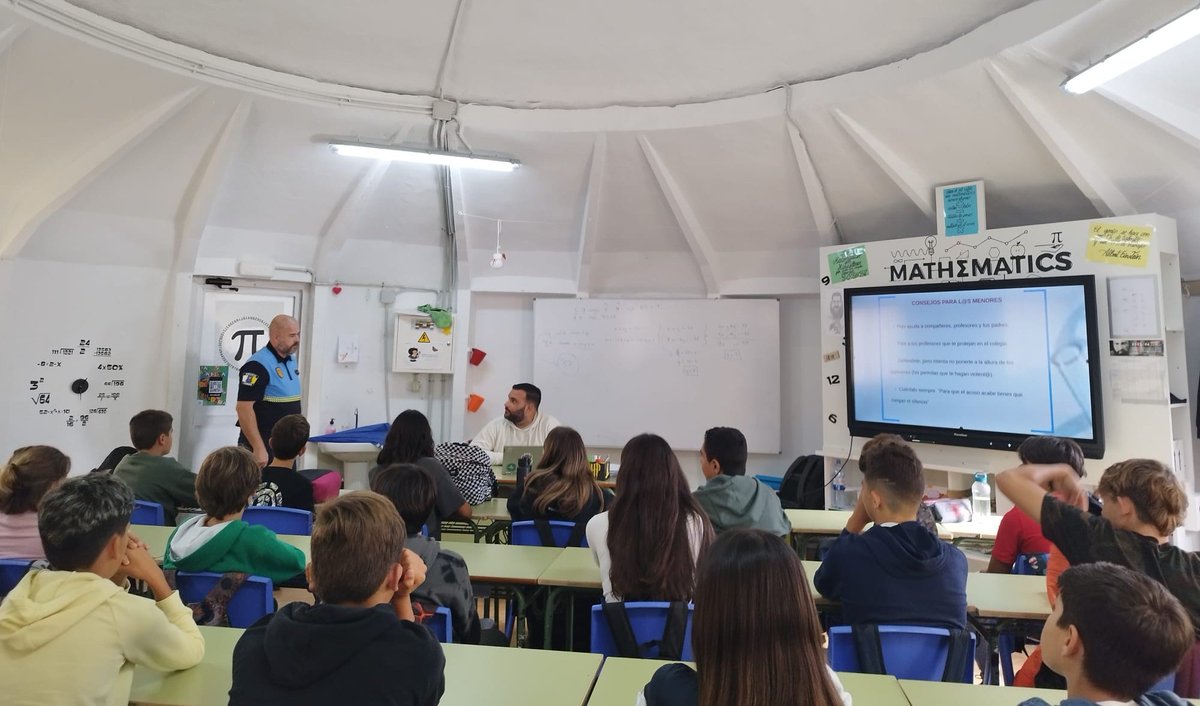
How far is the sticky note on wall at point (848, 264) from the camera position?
5.05 m

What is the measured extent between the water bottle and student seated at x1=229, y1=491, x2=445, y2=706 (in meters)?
4.50

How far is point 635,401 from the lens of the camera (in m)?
6.17

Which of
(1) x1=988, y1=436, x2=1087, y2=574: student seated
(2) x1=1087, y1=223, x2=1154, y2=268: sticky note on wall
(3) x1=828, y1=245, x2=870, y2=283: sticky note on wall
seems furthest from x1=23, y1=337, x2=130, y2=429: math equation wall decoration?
(2) x1=1087, y1=223, x2=1154, y2=268: sticky note on wall

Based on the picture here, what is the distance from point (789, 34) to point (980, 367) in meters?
2.49

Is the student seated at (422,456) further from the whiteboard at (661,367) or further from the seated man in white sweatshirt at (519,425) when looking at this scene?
the whiteboard at (661,367)

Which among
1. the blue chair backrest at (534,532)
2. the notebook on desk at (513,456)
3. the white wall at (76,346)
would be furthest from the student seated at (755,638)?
the white wall at (76,346)

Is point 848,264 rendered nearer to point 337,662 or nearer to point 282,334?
point 282,334

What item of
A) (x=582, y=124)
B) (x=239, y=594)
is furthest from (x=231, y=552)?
(x=582, y=124)

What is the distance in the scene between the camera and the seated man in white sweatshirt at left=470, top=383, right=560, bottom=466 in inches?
204

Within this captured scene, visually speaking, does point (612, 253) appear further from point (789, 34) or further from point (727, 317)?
point (789, 34)

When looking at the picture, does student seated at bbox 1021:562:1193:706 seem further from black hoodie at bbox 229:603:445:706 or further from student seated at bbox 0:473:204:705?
student seated at bbox 0:473:204:705

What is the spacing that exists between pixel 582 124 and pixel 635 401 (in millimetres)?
2505

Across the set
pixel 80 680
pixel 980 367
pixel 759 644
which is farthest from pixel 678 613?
pixel 980 367

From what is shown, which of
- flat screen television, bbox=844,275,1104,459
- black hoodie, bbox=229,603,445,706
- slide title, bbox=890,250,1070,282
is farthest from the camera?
slide title, bbox=890,250,1070,282
